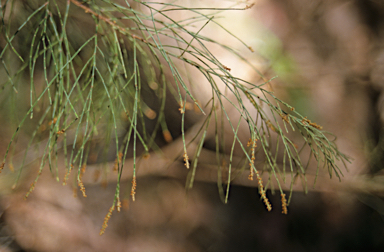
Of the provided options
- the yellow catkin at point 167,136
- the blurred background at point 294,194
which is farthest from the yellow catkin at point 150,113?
the blurred background at point 294,194

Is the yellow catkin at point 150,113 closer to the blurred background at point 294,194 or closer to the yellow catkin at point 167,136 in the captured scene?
the yellow catkin at point 167,136

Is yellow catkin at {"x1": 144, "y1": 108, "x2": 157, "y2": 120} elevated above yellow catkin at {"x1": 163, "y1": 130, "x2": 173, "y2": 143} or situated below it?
above

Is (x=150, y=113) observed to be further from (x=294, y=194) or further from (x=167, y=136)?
(x=294, y=194)

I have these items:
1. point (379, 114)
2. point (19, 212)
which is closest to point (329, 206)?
point (379, 114)

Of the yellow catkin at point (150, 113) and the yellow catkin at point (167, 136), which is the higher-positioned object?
the yellow catkin at point (150, 113)

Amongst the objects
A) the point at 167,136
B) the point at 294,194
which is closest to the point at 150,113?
the point at 167,136

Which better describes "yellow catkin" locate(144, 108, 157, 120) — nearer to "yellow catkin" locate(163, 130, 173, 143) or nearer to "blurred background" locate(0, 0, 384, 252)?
"yellow catkin" locate(163, 130, 173, 143)

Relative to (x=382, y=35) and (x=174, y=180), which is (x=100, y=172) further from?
(x=382, y=35)

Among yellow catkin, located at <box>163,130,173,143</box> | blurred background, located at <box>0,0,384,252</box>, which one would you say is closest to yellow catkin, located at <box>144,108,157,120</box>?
yellow catkin, located at <box>163,130,173,143</box>
